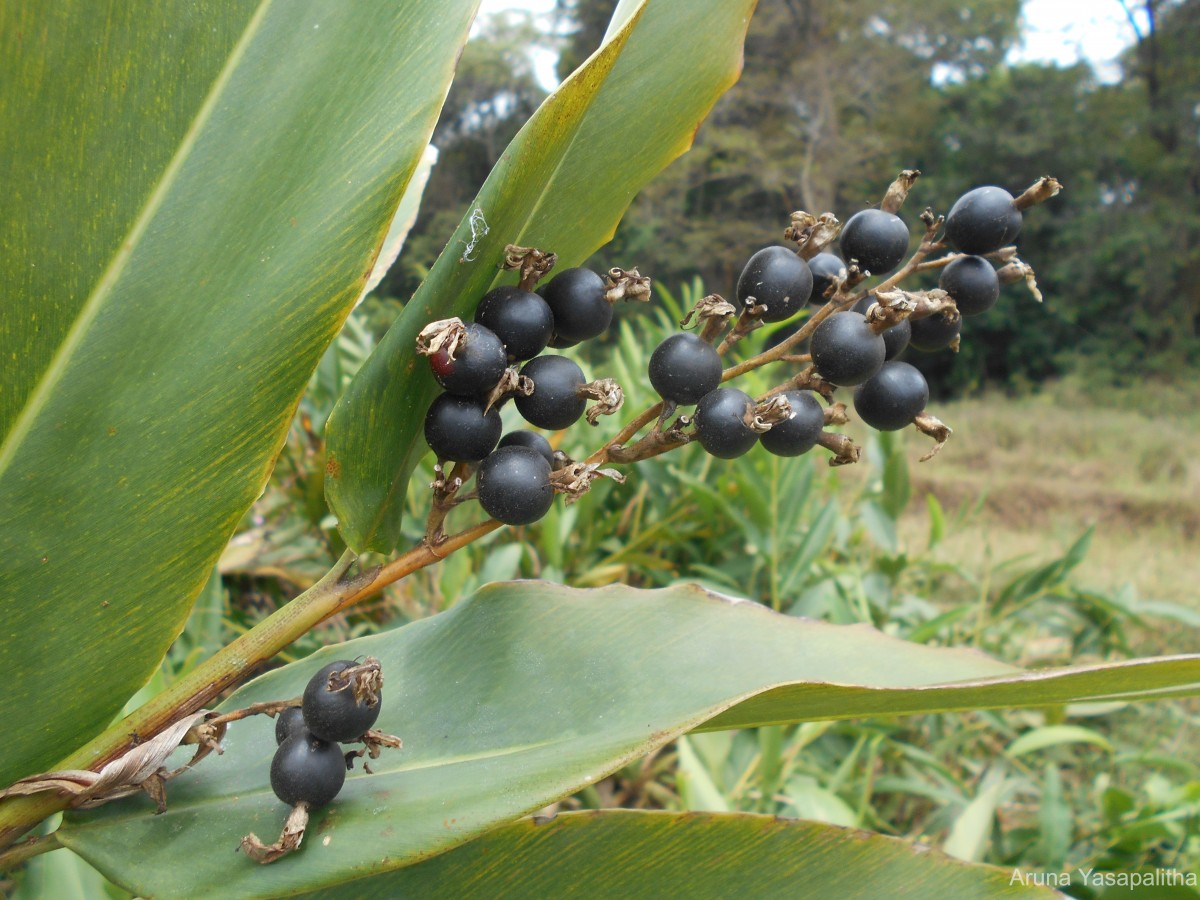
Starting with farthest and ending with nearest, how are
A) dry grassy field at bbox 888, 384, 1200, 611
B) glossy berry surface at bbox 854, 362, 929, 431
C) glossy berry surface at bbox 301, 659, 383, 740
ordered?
dry grassy field at bbox 888, 384, 1200, 611 < glossy berry surface at bbox 854, 362, 929, 431 < glossy berry surface at bbox 301, 659, 383, 740

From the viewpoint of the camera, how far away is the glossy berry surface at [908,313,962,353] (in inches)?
25.7

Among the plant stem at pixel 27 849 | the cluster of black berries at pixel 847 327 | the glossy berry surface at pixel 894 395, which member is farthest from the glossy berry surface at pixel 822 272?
the plant stem at pixel 27 849

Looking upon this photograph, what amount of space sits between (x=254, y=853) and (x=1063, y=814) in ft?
4.41

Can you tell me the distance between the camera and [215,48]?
1.83 ft

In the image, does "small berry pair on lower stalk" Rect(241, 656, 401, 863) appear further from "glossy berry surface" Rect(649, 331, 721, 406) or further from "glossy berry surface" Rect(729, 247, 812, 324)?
"glossy berry surface" Rect(729, 247, 812, 324)

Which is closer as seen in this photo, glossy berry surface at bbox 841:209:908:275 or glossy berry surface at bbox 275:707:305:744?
glossy berry surface at bbox 275:707:305:744

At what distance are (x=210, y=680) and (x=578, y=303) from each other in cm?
36

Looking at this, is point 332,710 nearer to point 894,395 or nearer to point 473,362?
point 473,362

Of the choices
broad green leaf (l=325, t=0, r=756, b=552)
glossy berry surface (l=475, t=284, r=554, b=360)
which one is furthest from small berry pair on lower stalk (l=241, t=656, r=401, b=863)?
glossy berry surface (l=475, t=284, r=554, b=360)

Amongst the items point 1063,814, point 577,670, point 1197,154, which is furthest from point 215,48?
point 1197,154

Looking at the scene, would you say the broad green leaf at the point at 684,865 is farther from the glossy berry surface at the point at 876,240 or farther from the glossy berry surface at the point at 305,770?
the glossy berry surface at the point at 876,240

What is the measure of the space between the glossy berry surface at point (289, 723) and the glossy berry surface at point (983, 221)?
2.01 feet

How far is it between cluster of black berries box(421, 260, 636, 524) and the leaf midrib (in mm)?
213

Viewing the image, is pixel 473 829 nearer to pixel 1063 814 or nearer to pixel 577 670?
pixel 577 670
